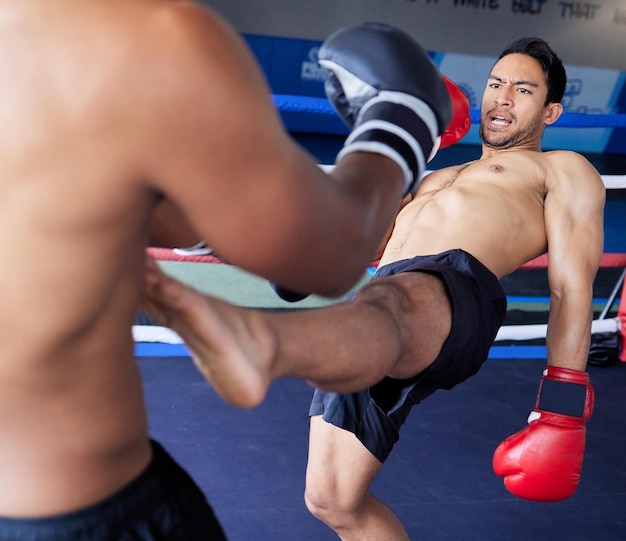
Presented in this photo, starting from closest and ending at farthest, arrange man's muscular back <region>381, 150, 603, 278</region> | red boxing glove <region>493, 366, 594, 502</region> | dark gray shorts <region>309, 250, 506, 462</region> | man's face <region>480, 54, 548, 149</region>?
dark gray shorts <region>309, 250, 506, 462</region>, red boxing glove <region>493, 366, 594, 502</region>, man's muscular back <region>381, 150, 603, 278</region>, man's face <region>480, 54, 548, 149</region>

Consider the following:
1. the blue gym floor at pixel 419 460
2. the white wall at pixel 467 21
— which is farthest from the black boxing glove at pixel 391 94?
the white wall at pixel 467 21

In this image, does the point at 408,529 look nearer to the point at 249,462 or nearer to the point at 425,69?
the point at 249,462

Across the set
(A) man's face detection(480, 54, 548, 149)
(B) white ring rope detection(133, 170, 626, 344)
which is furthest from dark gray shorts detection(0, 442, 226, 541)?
(B) white ring rope detection(133, 170, 626, 344)

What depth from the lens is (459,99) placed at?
2.01 meters

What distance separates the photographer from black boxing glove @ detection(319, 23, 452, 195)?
92 cm

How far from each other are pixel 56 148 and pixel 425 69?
0.48 metres

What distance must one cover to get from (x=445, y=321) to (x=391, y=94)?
2.09ft

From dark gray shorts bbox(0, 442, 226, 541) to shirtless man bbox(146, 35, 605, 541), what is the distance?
0.36ft

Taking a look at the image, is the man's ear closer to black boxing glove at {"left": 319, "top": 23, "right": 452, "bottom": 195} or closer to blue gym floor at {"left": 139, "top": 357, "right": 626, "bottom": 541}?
blue gym floor at {"left": 139, "top": 357, "right": 626, "bottom": 541}

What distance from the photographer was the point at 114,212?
2.35 ft

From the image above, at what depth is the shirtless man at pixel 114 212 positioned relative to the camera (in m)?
0.66

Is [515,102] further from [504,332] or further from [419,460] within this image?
[419,460]

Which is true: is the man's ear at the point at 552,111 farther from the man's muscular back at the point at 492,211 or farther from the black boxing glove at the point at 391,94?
the black boxing glove at the point at 391,94

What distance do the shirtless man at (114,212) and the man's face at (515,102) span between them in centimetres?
159
